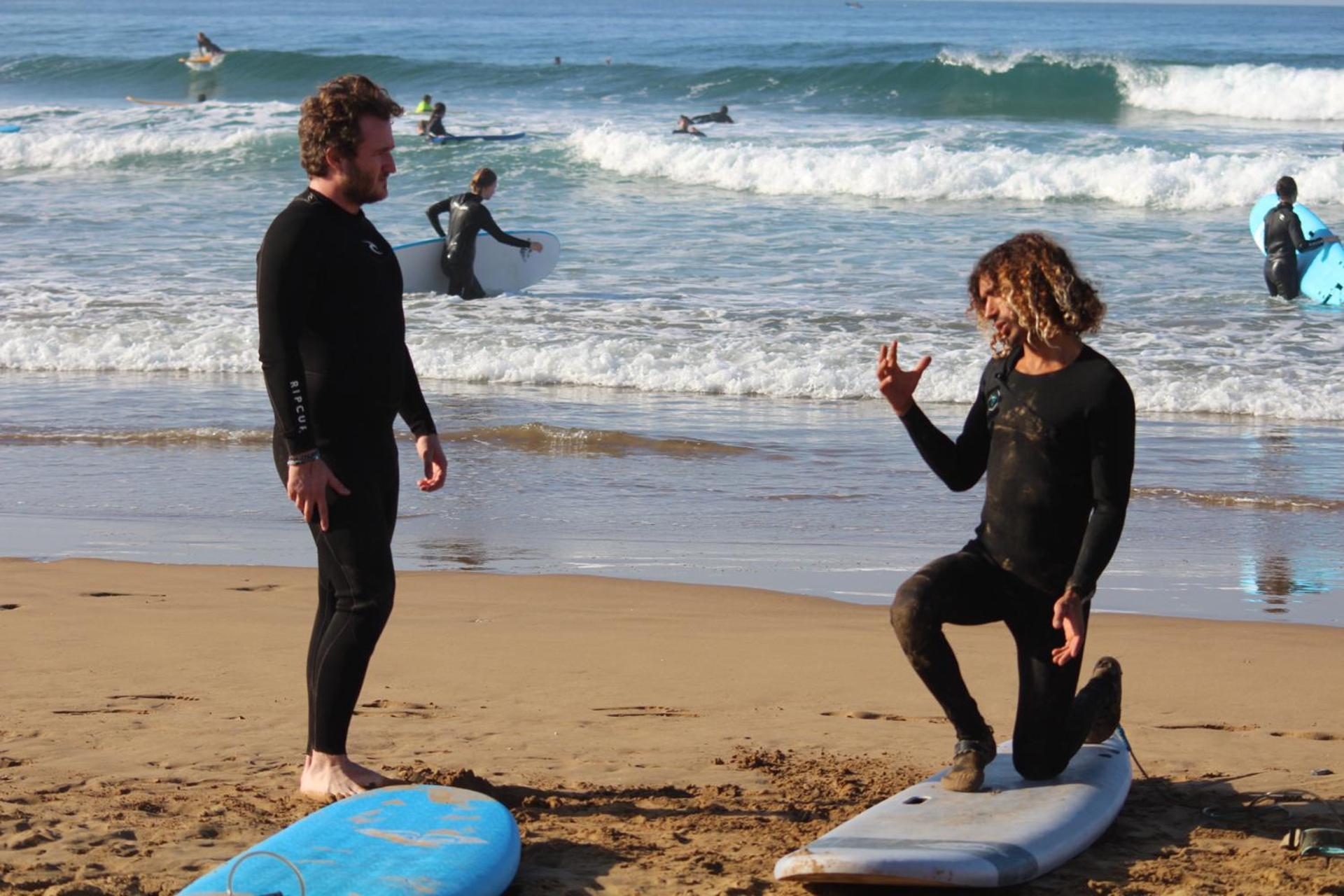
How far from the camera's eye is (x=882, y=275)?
573 inches

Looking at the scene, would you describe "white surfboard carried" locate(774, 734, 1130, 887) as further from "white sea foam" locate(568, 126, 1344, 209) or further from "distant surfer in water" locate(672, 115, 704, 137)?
"distant surfer in water" locate(672, 115, 704, 137)

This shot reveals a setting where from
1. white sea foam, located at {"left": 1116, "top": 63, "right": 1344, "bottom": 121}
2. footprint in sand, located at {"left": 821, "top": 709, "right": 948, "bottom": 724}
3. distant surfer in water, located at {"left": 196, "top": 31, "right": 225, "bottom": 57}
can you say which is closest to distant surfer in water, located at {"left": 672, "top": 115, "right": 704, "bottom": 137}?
white sea foam, located at {"left": 1116, "top": 63, "right": 1344, "bottom": 121}

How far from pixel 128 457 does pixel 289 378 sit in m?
5.43

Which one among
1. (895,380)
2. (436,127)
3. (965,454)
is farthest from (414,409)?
(436,127)

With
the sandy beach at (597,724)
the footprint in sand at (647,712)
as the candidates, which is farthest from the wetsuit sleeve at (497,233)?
the footprint in sand at (647,712)

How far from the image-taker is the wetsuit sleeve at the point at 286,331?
3223 millimetres

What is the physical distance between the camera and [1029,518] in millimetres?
3291

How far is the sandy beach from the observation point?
323cm

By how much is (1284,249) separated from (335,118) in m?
11.7

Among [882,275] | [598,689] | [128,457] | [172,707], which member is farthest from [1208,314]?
[172,707]

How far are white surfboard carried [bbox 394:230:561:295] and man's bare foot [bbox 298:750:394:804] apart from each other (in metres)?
10.6

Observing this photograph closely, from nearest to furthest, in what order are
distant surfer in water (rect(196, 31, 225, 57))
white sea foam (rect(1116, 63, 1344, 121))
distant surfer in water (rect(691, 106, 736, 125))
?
distant surfer in water (rect(691, 106, 736, 125)) < white sea foam (rect(1116, 63, 1344, 121)) < distant surfer in water (rect(196, 31, 225, 57))

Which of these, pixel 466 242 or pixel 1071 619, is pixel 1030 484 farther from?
pixel 466 242

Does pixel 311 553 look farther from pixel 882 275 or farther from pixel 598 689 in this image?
pixel 882 275
